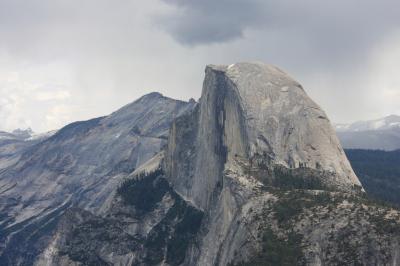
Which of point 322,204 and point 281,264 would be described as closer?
point 281,264

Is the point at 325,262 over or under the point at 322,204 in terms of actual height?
under

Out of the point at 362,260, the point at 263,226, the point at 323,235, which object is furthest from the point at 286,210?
the point at 362,260

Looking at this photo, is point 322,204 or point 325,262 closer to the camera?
point 325,262

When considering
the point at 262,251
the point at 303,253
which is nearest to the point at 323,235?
the point at 303,253

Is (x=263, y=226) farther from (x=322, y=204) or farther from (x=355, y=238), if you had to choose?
(x=355, y=238)

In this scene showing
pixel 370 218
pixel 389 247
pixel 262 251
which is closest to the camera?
pixel 389 247

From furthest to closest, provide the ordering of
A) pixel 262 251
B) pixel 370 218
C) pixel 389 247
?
pixel 262 251
pixel 370 218
pixel 389 247

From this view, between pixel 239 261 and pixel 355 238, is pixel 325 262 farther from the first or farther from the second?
pixel 239 261
